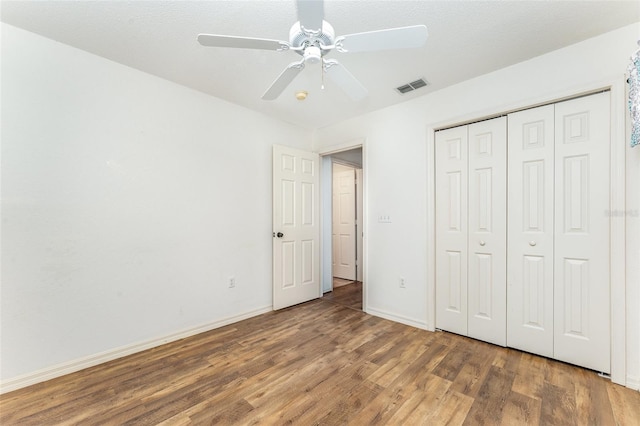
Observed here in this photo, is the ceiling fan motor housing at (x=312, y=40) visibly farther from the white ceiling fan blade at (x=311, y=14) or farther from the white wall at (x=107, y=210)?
the white wall at (x=107, y=210)

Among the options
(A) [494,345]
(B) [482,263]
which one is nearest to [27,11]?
(B) [482,263]

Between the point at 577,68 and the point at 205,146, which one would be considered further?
the point at 205,146

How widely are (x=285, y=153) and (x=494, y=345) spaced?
122 inches

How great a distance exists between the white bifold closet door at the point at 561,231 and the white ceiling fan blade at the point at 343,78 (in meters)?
1.56

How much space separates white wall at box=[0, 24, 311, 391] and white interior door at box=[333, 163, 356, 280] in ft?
8.11

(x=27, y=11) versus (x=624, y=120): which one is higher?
(x=27, y=11)

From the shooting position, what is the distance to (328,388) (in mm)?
1900

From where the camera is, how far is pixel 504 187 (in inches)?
97.8

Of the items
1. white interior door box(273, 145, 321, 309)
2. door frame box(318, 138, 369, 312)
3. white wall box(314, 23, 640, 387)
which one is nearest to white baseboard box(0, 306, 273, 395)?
white interior door box(273, 145, 321, 309)

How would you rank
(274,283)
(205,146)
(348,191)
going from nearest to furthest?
(205,146) < (274,283) < (348,191)

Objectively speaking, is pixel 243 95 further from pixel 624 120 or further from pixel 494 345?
pixel 494 345

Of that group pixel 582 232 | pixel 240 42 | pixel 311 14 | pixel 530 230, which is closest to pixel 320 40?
pixel 311 14

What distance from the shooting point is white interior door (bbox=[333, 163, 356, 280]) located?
5.29 metres

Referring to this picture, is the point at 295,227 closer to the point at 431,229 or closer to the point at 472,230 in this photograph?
the point at 431,229
